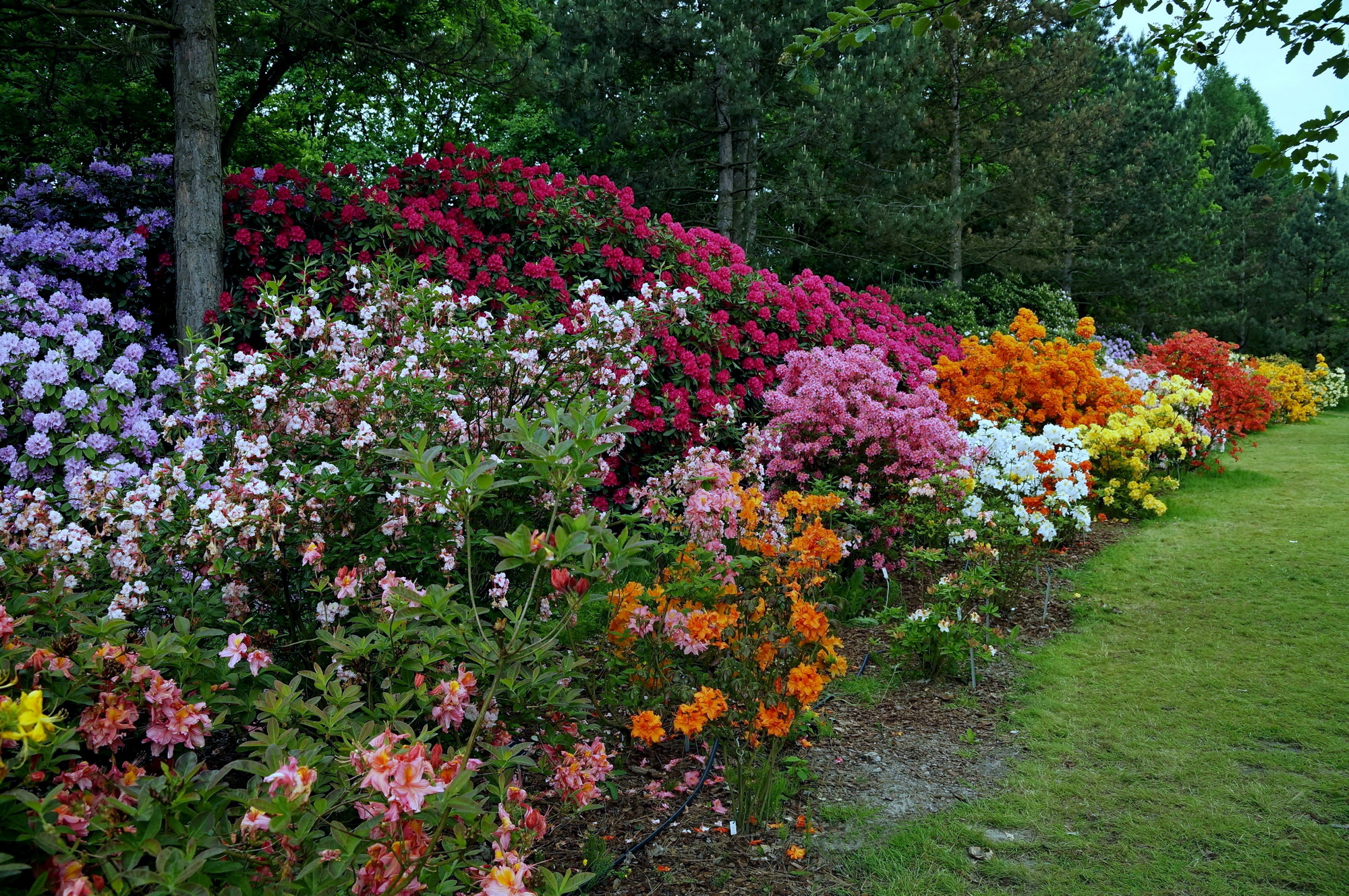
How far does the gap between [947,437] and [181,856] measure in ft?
14.7

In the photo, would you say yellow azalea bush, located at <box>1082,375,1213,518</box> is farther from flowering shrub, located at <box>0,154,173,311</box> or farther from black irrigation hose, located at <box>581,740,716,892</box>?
flowering shrub, located at <box>0,154,173,311</box>

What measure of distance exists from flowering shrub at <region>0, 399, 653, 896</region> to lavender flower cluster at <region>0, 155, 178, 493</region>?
1334 millimetres

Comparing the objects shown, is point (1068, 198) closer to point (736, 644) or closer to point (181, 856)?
point (736, 644)

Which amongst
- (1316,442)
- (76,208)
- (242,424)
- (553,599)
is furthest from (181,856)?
(1316,442)

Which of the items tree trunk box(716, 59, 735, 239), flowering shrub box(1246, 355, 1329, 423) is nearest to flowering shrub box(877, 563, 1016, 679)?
tree trunk box(716, 59, 735, 239)

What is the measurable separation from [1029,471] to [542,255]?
11.6 ft

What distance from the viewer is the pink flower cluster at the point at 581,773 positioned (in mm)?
1986

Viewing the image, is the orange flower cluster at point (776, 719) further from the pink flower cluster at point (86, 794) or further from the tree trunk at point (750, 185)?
the tree trunk at point (750, 185)

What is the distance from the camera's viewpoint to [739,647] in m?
2.65

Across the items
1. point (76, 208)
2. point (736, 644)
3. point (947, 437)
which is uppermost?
point (76, 208)

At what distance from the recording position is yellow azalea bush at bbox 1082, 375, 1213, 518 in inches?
276

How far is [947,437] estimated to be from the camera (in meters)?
4.95

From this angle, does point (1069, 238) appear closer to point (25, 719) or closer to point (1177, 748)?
point (1177, 748)

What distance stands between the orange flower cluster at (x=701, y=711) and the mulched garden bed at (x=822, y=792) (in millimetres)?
315
